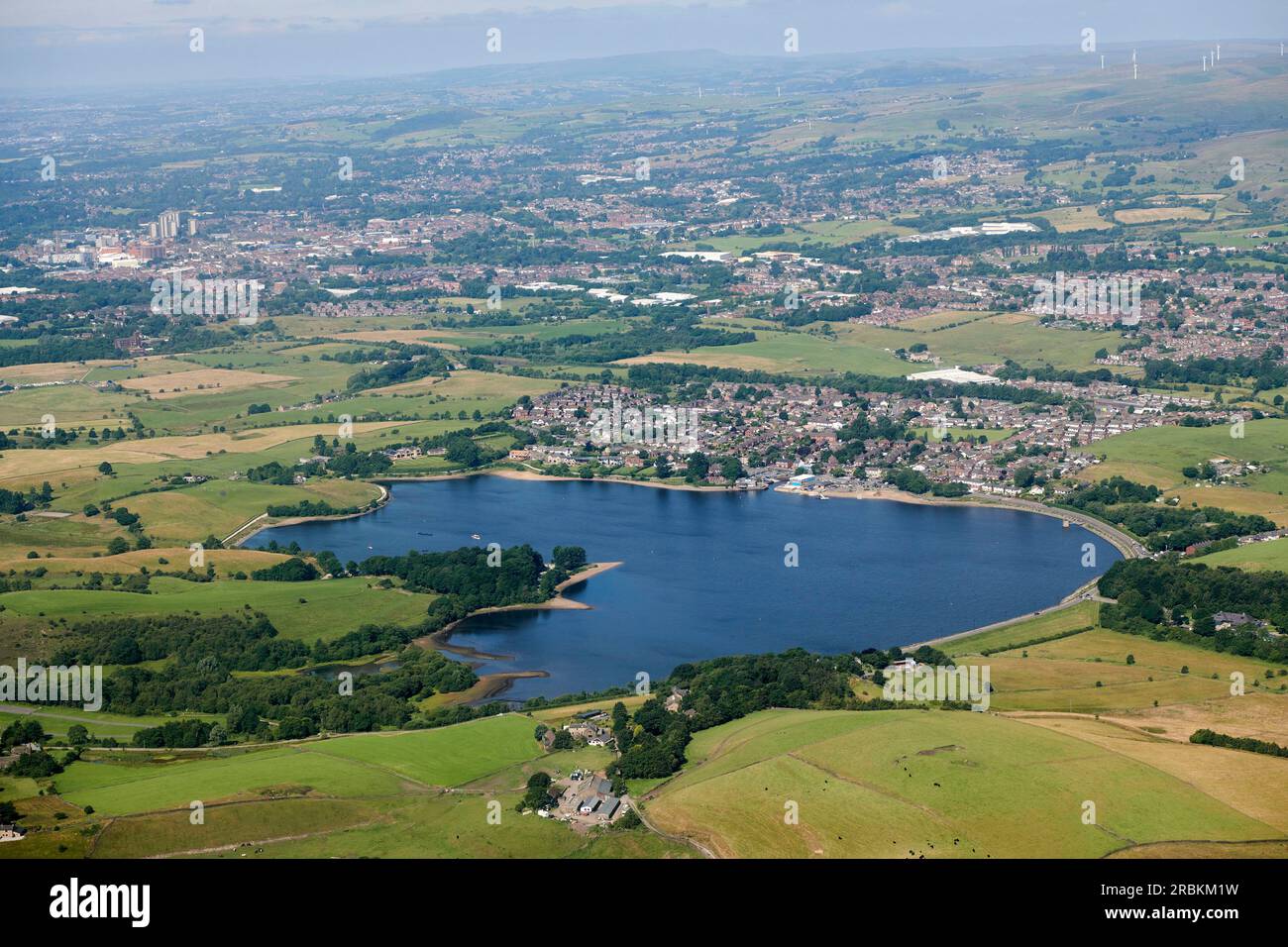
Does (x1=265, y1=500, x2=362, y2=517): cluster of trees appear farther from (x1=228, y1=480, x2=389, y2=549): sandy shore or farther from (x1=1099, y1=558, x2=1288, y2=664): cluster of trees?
(x1=1099, y1=558, x2=1288, y2=664): cluster of trees

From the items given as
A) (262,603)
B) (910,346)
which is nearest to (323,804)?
(262,603)

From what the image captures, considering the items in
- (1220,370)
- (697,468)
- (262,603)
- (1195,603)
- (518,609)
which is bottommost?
(518,609)

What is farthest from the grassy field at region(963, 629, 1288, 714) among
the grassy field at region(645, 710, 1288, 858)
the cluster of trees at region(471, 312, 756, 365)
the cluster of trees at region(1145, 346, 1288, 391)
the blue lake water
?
the cluster of trees at region(471, 312, 756, 365)

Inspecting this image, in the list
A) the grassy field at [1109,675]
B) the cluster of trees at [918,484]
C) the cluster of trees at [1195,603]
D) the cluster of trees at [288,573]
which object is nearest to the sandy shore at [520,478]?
the cluster of trees at [918,484]

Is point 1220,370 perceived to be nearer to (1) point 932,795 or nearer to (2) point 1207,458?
(2) point 1207,458

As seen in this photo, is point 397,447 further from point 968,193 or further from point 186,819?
→ point 968,193

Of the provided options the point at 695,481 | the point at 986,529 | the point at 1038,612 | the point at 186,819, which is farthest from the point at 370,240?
the point at 186,819
